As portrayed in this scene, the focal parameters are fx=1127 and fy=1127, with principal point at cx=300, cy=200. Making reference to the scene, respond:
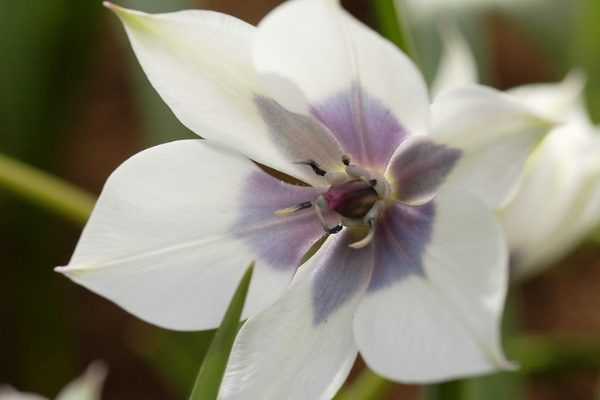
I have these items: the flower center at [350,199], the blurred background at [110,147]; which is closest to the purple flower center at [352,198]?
Result: the flower center at [350,199]

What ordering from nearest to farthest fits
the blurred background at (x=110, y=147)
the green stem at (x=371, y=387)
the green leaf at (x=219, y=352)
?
1. the green leaf at (x=219, y=352)
2. the green stem at (x=371, y=387)
3. the blurred background at (x=110, y=147)

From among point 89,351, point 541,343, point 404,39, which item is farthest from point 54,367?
point 404,39

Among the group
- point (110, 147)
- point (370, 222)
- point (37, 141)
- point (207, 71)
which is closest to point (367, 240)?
point (370, 222)

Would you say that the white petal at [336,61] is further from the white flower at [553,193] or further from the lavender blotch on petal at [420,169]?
the white flower at [553,193]

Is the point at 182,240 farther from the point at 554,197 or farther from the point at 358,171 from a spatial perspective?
the point at 554,197

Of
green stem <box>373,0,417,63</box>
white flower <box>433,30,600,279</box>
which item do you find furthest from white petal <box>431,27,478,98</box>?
green stem <box>373,0,417,63</box>

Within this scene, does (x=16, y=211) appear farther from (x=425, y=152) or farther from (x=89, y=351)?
(x=425, y=152)
